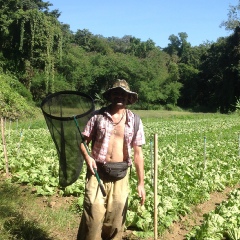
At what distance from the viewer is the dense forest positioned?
38.2 metres

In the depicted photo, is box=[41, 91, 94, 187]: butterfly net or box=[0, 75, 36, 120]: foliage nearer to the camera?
box=[41, 91, 94, 187]: butterfly net

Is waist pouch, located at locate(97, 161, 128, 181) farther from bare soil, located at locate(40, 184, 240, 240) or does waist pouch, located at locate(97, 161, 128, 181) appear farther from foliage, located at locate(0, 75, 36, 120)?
foliage, located at locate(0, 75, 36, 120)

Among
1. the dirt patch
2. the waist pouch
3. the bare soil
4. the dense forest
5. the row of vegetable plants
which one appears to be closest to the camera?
the waist pouch

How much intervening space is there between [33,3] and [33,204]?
41166 millimetres

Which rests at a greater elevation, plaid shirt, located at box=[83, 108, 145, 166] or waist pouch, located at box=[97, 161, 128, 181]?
plaid shirt, located at box=[83, 108, 145, 166]

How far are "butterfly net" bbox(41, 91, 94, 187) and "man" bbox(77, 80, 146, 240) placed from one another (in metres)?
0.57

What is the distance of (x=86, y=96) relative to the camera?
4781mm

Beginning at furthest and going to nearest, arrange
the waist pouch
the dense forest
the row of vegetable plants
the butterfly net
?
the dense forest
the row of vegetable plants
the butterfly net
the waist pouch

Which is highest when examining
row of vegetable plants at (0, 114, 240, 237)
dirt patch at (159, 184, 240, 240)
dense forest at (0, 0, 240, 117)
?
dense forest at (0, 0, 240, 117)

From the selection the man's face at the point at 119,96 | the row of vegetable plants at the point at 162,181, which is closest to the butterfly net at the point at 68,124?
the man's face at the point at 119,96

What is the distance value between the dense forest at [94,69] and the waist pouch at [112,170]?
20876mm

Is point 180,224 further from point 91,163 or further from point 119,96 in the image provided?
point 119,96

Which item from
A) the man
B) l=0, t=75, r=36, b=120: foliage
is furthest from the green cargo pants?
l=0, t=75, r=36, b=120: foliage

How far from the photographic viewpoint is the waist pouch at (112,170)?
3936 mm
